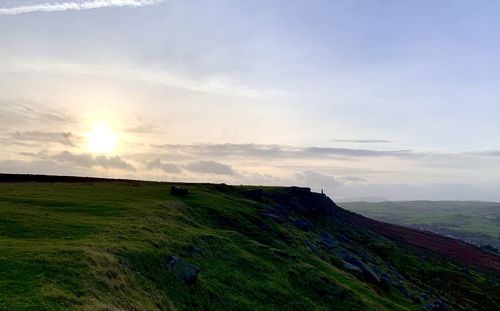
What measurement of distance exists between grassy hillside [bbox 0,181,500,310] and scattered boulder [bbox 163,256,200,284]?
0.08m

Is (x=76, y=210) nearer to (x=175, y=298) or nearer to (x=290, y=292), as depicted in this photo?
(x=175, y=298)

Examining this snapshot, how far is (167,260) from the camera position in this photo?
110 ft

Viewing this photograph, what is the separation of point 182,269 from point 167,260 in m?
1.51

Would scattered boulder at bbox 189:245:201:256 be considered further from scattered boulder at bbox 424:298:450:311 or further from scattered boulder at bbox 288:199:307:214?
scattered boulder at bbox 288:199:307:214

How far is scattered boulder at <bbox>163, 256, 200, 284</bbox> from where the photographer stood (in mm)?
32466

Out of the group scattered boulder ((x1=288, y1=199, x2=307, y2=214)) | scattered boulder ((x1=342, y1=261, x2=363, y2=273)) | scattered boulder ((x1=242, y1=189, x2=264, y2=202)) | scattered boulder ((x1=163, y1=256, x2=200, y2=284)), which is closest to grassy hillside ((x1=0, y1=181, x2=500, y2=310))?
scattered boulder ((x1=163, y1=256, x2=200, y2=284))

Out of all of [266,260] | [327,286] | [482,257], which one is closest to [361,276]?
[327,286]

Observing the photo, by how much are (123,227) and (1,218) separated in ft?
33.2

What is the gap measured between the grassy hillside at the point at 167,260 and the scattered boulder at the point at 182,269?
84 millimetres

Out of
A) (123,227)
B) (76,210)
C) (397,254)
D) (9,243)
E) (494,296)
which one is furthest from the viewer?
(397,254)

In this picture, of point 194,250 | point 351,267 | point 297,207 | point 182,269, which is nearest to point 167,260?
point 182,269

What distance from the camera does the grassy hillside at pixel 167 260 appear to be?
968 inches

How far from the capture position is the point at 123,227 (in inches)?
1486

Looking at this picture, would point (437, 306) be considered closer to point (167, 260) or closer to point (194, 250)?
point (194, 250)
